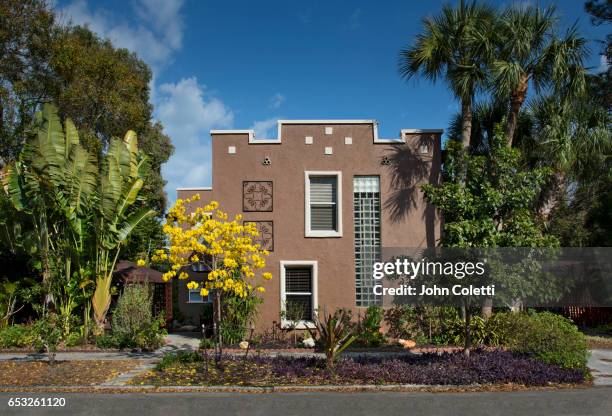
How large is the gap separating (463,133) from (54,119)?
11.7 m

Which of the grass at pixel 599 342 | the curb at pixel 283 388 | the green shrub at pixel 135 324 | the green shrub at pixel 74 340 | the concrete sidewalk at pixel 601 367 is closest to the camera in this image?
the curb at pixel 283 388

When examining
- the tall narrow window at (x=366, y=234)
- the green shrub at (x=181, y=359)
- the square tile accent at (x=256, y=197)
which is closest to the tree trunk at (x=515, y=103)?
the tall narrow window at (x=366, y=234)

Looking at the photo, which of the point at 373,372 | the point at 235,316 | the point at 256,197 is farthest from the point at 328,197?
the point at 373,372

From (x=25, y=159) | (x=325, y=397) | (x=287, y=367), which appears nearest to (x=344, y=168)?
(x=287, y=367)

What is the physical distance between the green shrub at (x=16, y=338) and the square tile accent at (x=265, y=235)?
651 cm

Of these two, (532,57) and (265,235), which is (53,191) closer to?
(265,235)

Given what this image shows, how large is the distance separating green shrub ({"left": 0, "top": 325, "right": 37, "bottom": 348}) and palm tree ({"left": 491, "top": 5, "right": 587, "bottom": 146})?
47.0ft

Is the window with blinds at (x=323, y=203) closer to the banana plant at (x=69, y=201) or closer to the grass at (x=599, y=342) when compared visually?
the banana plant at (x=69, y=201)

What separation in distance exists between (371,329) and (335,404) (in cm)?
566

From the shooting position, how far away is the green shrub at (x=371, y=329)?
13.2 meters

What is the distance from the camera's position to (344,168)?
1472 centimetres

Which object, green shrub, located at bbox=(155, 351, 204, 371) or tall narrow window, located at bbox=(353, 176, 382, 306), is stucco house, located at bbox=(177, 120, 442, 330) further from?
green shrub, located at bbox=(155, 351, 204, 371)

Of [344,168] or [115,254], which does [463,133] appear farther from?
[115,254]

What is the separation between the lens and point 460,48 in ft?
45.8
